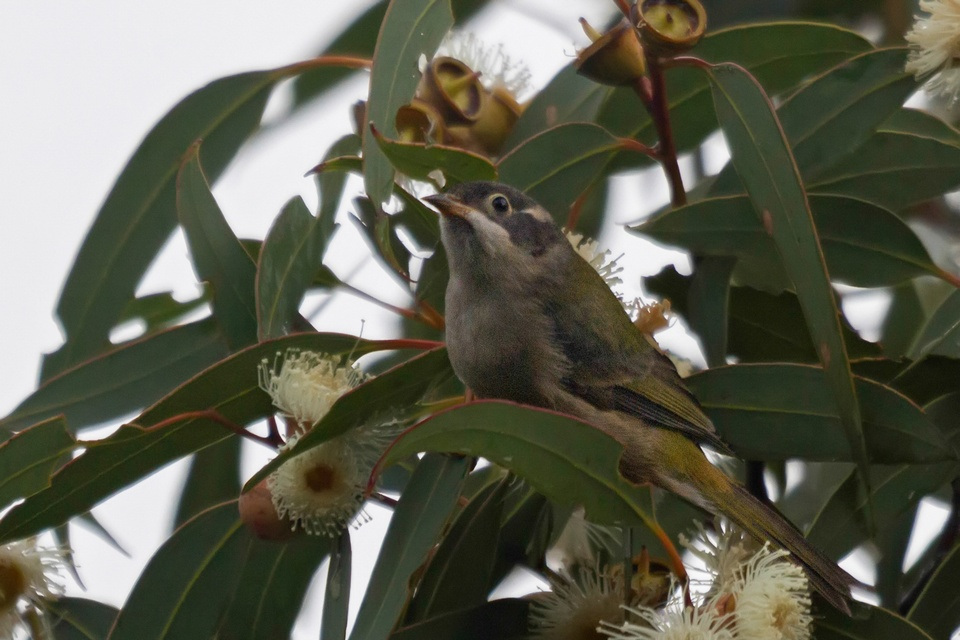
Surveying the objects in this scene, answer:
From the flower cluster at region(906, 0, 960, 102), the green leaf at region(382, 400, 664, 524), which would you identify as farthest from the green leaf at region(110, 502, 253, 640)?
the flower cluster at region(906, 0, 960, 102)

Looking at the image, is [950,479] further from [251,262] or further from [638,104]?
[251,262]

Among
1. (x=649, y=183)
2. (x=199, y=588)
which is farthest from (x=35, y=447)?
(x=649, y=183)

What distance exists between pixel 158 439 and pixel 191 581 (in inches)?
18.6

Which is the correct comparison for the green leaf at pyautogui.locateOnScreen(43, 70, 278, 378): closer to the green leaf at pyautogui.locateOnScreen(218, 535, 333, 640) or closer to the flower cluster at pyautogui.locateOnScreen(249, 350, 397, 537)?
the green leaf at pyautogui.locateOnScreen(218, 535, 333, 640)

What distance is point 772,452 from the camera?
3070 millimetres

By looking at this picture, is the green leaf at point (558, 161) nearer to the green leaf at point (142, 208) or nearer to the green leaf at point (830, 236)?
the green leaf at point (830, 236)

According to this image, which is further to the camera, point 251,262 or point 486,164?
point 251,262

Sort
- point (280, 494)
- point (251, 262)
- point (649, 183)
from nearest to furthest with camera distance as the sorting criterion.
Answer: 1. point (280, 494)
2. point (251, 262)
3. point (649, 183)

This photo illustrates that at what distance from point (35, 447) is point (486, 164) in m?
1.29

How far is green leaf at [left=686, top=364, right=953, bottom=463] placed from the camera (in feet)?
9.21

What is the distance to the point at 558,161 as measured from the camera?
10.8 ft

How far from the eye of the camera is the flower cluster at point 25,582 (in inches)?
118

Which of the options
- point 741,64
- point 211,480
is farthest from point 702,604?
point 211,480

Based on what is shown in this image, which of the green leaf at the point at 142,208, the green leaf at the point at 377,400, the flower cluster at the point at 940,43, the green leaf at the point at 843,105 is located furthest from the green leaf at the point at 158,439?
the flower cluster at the point at 940,43
